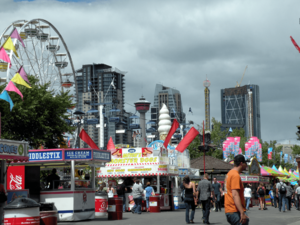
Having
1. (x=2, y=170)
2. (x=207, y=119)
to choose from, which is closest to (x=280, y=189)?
(x=2, y=170)

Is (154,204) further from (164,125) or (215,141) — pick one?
(215,141)

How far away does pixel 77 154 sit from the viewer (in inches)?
712

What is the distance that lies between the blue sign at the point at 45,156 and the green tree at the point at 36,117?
1481 centimetres

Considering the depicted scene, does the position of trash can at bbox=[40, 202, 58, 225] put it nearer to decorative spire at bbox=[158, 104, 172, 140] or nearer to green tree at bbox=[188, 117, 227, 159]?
decorative spire at bbox=[158, 104, 172, 140]

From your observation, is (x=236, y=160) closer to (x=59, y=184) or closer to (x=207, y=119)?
(x=59, y=184)

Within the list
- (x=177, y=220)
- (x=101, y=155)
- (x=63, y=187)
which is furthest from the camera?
(x=101, y=155)

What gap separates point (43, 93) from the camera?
35219 millimetres

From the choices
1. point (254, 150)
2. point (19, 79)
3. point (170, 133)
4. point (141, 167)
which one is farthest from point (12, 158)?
point (254, 150)

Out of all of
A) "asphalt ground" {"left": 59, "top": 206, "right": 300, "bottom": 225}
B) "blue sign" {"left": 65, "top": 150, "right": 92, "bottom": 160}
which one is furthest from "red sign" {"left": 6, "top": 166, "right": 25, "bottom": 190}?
"asphalt ground" {"left": 59, "top": 206, "right": 300, "bottom": 225}

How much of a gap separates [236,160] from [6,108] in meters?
28.0

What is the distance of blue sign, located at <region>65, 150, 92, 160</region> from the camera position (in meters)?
17.9

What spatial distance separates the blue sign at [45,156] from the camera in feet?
58.6

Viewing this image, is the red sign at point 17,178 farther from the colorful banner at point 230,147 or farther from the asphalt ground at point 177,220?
the colorful banner at point 230,147

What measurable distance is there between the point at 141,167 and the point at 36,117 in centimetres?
1209
